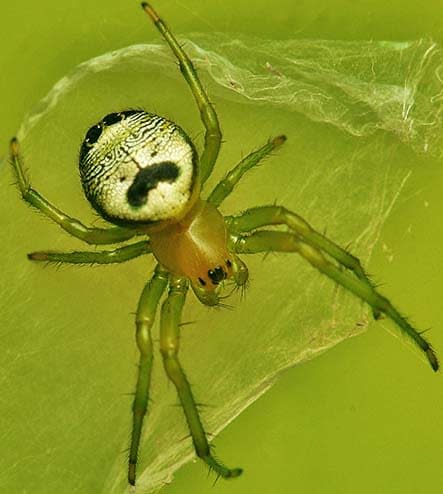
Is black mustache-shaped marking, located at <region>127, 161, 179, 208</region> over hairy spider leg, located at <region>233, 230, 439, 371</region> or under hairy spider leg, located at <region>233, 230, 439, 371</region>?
over

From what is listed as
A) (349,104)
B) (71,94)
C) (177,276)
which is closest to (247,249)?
(177,276)

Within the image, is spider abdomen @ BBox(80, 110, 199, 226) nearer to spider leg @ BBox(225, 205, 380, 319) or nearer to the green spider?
the green spider

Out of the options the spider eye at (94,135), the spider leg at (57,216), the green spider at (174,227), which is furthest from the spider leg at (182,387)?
the spider eye at (94,135)

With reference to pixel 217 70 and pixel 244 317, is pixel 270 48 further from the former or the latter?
pixel 244 317

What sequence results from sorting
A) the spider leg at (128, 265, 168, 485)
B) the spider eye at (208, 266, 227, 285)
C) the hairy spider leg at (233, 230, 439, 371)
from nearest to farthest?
the hairy spider leg at (233, 230, 439, 371), the spider leg at (128, 265, 168, 485), the spider eye at (208, 266, 227, 285)

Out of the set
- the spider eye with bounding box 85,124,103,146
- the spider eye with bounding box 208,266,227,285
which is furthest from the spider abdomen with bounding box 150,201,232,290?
the spider eye with bounding box 85,124,103,146

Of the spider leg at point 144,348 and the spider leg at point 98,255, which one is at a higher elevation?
the spider leg at point 98,255

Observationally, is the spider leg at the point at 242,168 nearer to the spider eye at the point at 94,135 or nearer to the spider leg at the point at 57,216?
the spider leg at the point at 57,216
